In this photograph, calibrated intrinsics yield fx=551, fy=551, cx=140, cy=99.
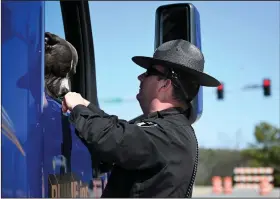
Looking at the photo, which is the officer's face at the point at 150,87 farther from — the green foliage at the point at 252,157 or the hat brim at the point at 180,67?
the green foliage at the point at 252,157

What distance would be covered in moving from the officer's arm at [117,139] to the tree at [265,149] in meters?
46.4

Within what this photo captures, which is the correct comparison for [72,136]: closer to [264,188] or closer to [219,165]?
[264,188]

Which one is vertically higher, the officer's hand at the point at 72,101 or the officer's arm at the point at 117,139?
the officer's hand at the point at 72,101

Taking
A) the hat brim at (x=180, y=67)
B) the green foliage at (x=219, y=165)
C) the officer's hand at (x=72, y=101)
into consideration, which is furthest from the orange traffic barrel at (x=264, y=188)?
the officer's hand at (x=72, y=101)

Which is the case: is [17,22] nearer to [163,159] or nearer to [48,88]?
[48,88]

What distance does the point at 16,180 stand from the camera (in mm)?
1558

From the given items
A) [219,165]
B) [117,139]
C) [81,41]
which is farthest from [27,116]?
[219,165]

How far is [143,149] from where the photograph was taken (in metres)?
1.75

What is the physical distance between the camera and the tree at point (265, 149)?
2012 inches

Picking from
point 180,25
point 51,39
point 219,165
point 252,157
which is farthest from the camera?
point 252,157

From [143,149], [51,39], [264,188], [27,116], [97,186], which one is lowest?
[264,188]

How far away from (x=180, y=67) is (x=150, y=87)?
0.42ft

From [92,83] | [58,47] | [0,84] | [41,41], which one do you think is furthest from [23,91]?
[92,83]

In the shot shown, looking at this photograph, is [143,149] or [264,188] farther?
[264,188]
